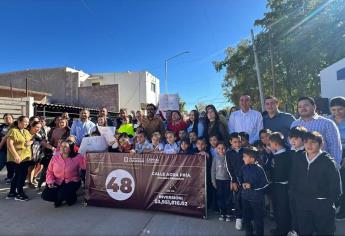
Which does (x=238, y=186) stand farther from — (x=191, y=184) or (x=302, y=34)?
(x=302, y=34)

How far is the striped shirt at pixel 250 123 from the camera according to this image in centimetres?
516

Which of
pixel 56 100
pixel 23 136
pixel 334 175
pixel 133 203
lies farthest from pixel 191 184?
pixel 56 100

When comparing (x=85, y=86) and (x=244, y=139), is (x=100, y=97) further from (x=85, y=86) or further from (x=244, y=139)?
(x=244, y=139)

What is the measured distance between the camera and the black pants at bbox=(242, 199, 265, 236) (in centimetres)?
383

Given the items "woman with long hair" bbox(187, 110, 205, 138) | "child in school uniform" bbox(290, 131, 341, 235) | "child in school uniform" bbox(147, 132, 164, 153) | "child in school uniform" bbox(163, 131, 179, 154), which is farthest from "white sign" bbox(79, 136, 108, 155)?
"child in school uniform" bbox(290, 131, 341, 235)

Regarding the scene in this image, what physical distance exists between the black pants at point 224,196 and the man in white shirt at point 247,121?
98cm

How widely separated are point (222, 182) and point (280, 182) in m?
1.11

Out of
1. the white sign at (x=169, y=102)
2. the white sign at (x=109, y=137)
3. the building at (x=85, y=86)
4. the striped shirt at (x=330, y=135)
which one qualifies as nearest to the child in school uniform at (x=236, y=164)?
the striped shirt at (x=330, y=135)

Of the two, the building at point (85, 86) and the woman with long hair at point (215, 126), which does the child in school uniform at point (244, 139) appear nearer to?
the woman with long hair at point (215, 126)

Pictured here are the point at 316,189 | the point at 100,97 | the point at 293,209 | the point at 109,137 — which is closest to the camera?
the point at 316,189

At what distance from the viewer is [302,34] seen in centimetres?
1909

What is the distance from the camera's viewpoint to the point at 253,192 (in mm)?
3908

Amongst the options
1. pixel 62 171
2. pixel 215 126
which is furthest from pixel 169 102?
pixel 62 171

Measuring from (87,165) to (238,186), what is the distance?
9.81ft
